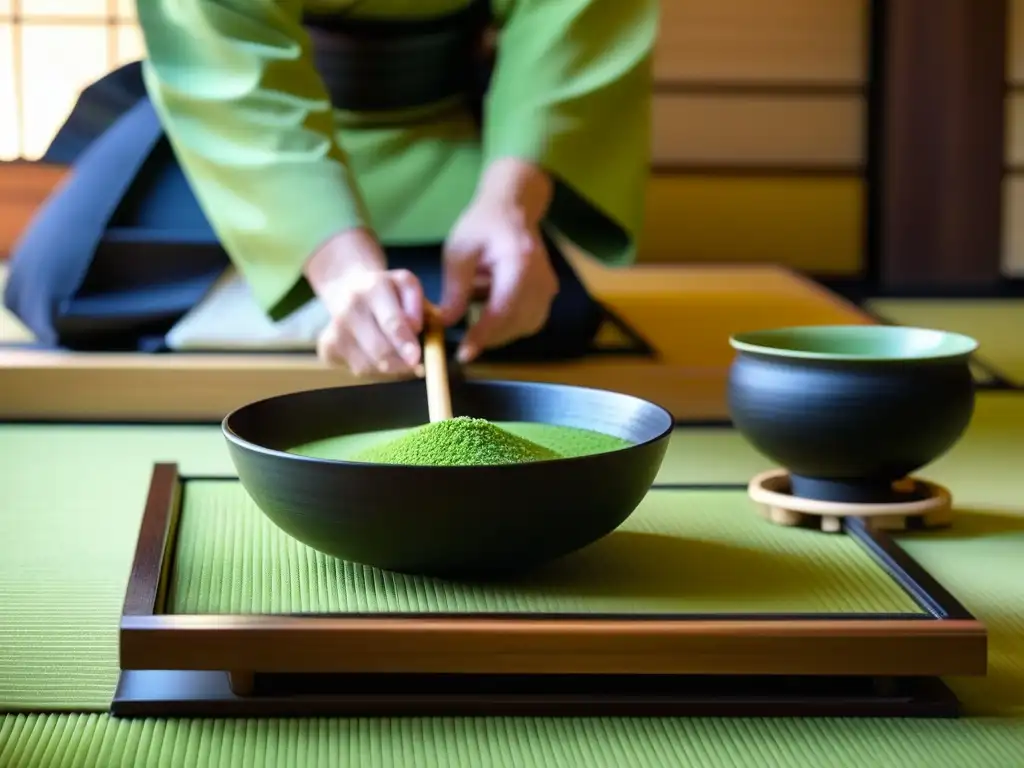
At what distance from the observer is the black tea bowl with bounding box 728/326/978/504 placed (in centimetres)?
127

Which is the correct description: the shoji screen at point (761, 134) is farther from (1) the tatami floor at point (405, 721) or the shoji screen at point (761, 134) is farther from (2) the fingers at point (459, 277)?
(2) the fingers at point (459, 277)

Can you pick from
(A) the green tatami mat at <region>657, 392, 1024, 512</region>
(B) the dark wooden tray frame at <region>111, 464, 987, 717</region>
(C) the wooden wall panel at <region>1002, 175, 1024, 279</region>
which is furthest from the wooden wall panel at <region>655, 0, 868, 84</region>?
(B) the dark wooden tray frame at <region>111, 464, 987, 717</region>

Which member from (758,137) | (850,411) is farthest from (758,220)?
(850,411)

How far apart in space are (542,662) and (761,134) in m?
3.52

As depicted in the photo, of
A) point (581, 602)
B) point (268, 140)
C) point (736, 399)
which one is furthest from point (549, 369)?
point (581, 602)

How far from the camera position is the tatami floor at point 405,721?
0.89 meters

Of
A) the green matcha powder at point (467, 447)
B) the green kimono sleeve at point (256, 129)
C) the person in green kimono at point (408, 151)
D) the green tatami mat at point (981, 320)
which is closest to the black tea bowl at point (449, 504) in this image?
the green matcha powder at point (467, 447)

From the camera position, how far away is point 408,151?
225 centimetres

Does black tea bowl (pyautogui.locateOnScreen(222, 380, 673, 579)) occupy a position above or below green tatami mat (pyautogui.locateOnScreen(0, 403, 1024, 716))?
above

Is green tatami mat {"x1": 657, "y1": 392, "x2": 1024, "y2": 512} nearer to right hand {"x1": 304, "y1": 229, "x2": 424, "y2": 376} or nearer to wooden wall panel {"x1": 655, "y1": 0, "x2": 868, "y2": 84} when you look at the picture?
right hand {"x1": 304, "y1": 229, "x2": 424, "y2": 376}

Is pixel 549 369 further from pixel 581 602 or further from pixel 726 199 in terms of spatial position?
pixel 726 199

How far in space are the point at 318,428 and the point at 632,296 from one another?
5.99 ft

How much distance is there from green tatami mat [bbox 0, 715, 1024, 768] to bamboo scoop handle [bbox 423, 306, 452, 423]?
0.29 meters

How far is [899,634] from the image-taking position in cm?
94
